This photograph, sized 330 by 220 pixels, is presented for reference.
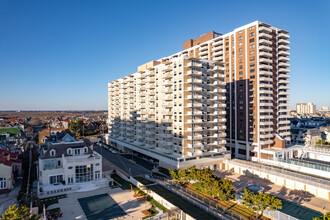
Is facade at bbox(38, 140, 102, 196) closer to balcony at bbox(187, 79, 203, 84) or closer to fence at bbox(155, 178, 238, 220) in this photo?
fence at bbox(155, 178, 238, 220)

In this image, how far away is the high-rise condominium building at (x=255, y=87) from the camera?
233 feet

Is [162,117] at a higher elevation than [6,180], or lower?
higher

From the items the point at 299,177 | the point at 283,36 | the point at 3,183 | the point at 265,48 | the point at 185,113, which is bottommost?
the point at 299,177

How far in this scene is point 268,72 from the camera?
7212 cm

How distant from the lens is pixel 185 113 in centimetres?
5934

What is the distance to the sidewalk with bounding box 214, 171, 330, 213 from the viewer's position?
39.1 m

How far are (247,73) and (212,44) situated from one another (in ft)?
62.4

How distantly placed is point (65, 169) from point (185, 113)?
105 ft

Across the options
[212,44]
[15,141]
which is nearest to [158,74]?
[212,44]

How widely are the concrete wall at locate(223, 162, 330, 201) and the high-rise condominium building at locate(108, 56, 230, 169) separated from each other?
222 inches

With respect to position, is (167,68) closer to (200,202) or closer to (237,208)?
(200,202)

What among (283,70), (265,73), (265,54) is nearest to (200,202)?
(265,73)

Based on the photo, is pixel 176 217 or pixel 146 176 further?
pixel 146 176

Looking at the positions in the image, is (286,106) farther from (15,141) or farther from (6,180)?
(15,141)
